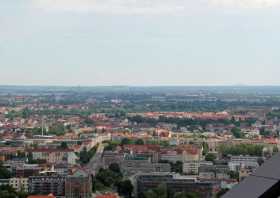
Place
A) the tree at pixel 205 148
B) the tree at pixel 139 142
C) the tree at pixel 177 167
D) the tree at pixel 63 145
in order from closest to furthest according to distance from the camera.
Answer: the tree at pixel 177 167
the tree at pixel 205 148
the tree at pixel 63 145
the tree at pixel 139 142

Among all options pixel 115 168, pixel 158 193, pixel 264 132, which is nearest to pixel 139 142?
pixel 264 132

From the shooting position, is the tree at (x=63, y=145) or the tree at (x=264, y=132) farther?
the tree at (x=264, y=132)

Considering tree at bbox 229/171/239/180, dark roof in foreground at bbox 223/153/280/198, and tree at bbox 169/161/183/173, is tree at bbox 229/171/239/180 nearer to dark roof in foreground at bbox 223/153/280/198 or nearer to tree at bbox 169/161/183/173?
tree at bbox 169/161/183/173

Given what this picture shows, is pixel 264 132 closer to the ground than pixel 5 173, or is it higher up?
closer to the ground

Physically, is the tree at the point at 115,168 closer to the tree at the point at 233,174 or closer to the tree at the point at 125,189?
the tree at the point at 233,174

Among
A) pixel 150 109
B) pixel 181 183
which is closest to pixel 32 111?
pixel 150 109

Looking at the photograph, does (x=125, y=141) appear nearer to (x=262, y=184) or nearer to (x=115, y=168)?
(x=115, y=168)

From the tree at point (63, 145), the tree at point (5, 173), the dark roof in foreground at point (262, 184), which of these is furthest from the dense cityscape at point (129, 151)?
the dark roof in foreground at point (262, 184)
